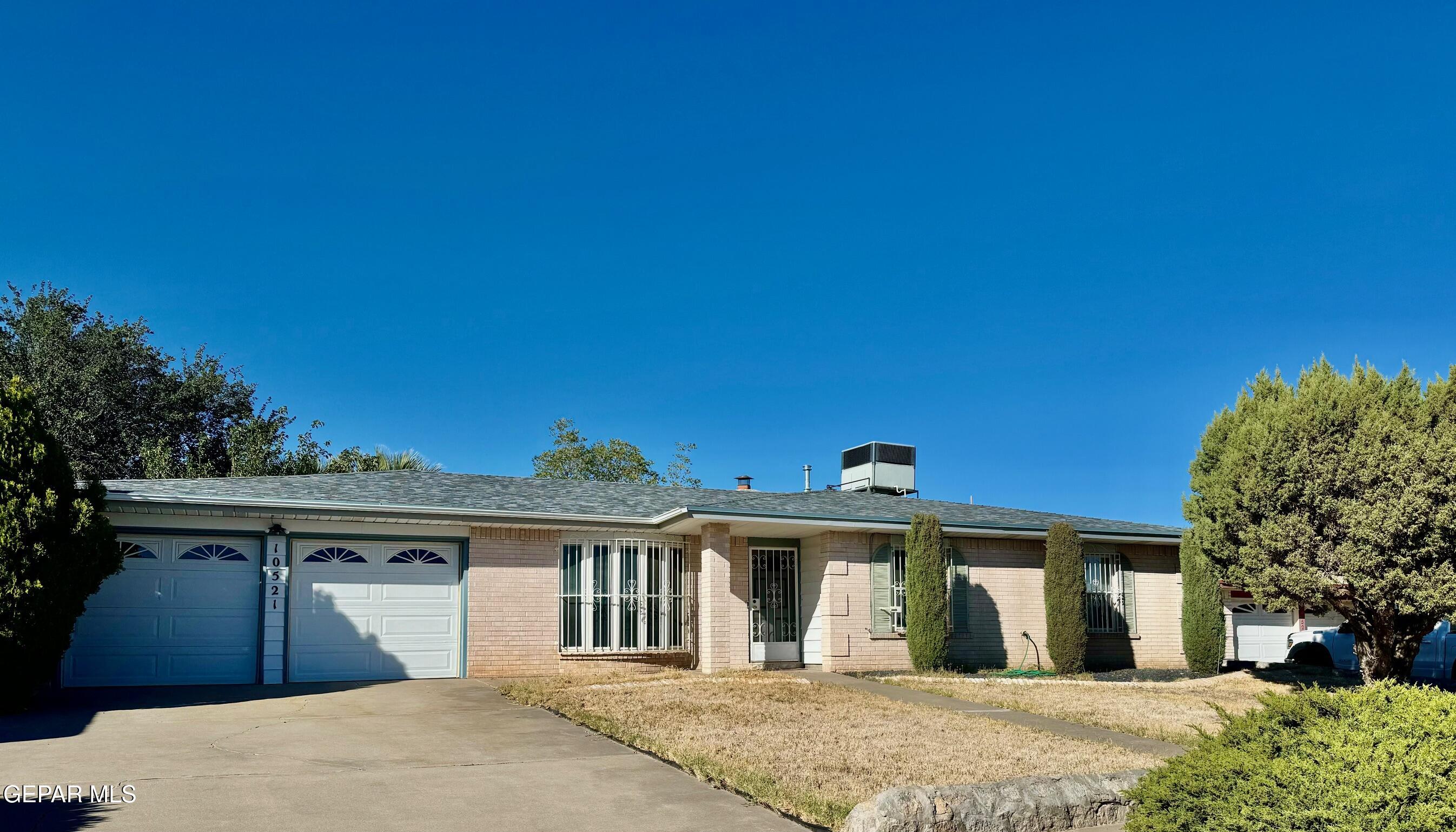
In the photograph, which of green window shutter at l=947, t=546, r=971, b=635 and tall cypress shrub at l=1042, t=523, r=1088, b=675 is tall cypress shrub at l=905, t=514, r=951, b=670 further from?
tall cypress shrub at l=1042, t=523, r=1088, b=675

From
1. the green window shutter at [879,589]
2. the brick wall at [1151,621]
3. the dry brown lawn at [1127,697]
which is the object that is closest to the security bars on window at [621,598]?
the green window shutter at [879,589]

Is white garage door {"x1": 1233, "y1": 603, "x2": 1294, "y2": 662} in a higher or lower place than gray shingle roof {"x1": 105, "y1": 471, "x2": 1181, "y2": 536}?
lower

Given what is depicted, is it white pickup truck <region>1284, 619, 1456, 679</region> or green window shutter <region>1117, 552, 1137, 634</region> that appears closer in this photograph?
white pickup truck <region>1284, 619, 1456, 679</region>

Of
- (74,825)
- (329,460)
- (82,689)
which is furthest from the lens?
(329,460)

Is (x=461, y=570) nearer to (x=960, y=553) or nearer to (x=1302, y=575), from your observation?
(x=960, y=553)

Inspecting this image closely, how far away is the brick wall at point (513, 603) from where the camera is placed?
54.2 ft

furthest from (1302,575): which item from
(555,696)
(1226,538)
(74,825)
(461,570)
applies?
(74,825)

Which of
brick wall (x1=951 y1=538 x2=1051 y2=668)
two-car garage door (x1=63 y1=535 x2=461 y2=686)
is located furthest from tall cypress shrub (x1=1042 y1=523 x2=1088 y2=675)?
two-car garage door (x1=63 y1=535 x2=461 y2=686)

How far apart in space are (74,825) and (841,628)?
1278cm

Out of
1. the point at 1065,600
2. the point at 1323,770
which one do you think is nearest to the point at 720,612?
the point at 1065,600

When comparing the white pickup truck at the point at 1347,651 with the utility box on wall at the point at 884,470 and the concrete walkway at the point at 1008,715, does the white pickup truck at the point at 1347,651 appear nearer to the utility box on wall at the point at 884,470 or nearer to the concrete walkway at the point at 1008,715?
the concrete walkway at the point at 1008,715

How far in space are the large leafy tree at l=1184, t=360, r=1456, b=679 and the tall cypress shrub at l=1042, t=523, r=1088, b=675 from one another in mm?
3892

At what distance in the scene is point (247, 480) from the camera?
55.7 ft

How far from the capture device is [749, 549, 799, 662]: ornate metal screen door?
18.3 m
